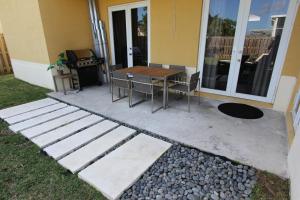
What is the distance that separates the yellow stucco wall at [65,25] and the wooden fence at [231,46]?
3.61 metres

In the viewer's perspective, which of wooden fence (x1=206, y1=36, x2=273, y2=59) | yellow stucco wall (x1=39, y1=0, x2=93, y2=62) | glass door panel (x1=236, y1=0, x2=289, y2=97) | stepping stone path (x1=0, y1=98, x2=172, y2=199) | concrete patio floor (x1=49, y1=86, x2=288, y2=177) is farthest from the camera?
yellow stucco wall (x1=39, y1=0, x2=93, y2=62)

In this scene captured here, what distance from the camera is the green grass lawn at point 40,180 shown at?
1.73 meters

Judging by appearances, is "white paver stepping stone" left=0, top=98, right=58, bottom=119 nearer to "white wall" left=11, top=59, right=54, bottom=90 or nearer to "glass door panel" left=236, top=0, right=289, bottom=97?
"white wall" left=11, top=59, right=54, bottom=90

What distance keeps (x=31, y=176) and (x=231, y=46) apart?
12.9 ft

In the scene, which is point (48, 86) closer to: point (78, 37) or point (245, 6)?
point (78, 37)

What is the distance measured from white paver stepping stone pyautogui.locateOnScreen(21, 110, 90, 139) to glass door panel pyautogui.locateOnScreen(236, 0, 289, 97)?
3.35 meters

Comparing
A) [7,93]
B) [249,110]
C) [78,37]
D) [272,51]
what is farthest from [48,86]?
[272,51]

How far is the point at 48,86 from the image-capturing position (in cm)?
507

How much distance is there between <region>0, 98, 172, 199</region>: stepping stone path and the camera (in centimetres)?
194

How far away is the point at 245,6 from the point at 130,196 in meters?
3.66

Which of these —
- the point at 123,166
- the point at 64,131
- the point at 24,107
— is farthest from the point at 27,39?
the point at 123,166

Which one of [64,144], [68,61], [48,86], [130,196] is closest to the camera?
[130,196]

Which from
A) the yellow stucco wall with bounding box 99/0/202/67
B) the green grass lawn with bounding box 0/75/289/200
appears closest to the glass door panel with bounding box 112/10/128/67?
the yellow stucco wall with bounding box 99/0/202/67

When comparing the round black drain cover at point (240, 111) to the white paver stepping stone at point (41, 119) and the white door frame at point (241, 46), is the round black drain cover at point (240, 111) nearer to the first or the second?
the white door frame at point (241, 46)
